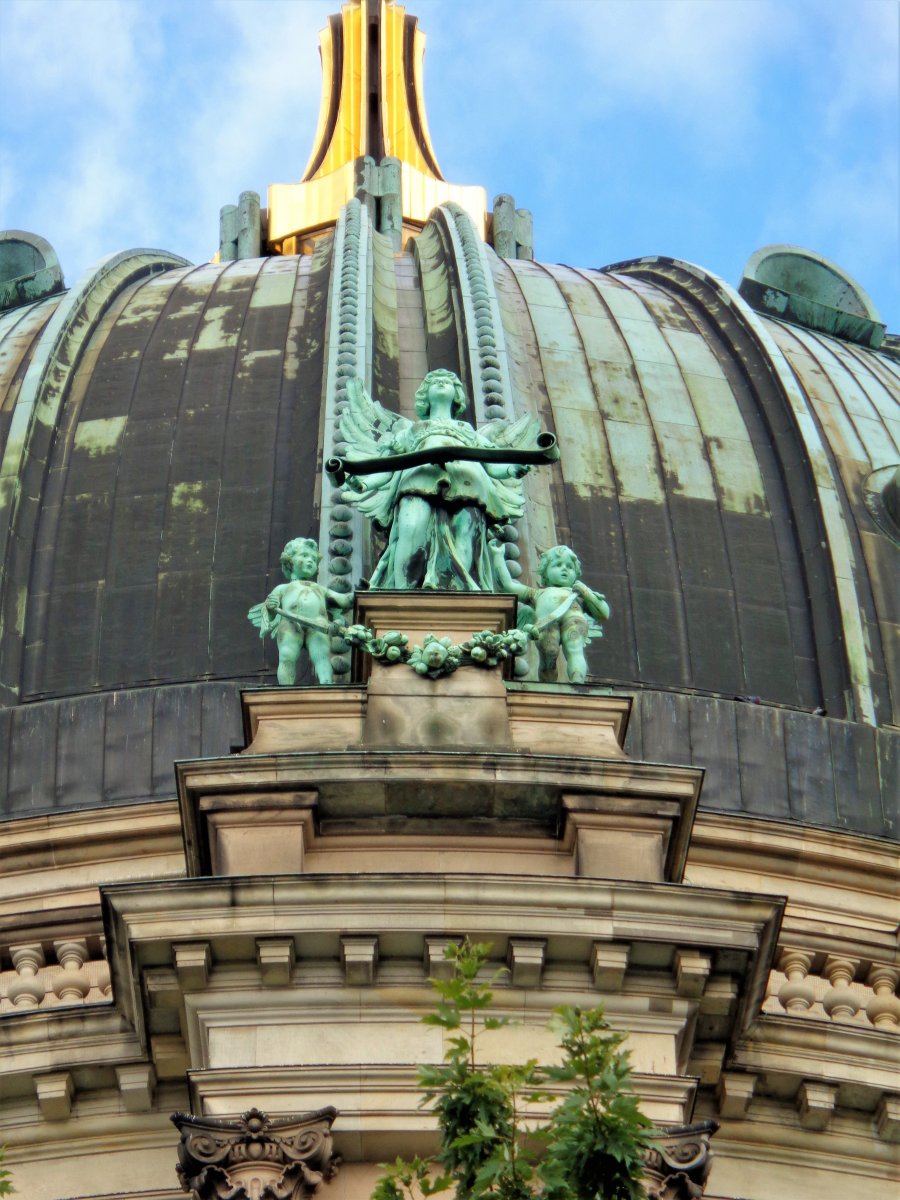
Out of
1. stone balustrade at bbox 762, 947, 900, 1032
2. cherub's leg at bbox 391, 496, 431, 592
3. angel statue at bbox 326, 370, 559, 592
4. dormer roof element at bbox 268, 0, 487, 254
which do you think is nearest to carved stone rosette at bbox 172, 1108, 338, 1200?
stone balustrade at bbox 762, 947, 900, 1032

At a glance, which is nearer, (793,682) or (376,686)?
(376,686)

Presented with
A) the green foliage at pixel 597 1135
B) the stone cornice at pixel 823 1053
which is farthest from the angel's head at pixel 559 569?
the green foliage at pixel 597 1135

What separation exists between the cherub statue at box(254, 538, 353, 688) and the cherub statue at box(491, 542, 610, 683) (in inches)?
65.3

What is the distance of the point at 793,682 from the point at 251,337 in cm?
834

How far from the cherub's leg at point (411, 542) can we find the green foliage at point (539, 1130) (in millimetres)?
10223

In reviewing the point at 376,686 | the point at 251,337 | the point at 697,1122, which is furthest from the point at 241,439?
the point at 697,1122

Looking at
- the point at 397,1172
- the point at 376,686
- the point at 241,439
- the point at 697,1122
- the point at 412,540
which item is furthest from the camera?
the point at 241,439

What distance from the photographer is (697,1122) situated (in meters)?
28.8

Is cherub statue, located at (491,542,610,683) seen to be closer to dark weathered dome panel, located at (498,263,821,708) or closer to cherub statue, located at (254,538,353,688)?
cherub statue, located at (254,538,353,688)

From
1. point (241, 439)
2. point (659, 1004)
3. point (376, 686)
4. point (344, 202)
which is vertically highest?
point (344, 202)

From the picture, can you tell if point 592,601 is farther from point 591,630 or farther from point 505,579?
point 505,579

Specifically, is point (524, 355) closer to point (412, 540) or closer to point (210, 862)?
point (412, 540)

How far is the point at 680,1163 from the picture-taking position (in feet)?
88.0

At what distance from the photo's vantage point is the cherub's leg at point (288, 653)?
3397cm
